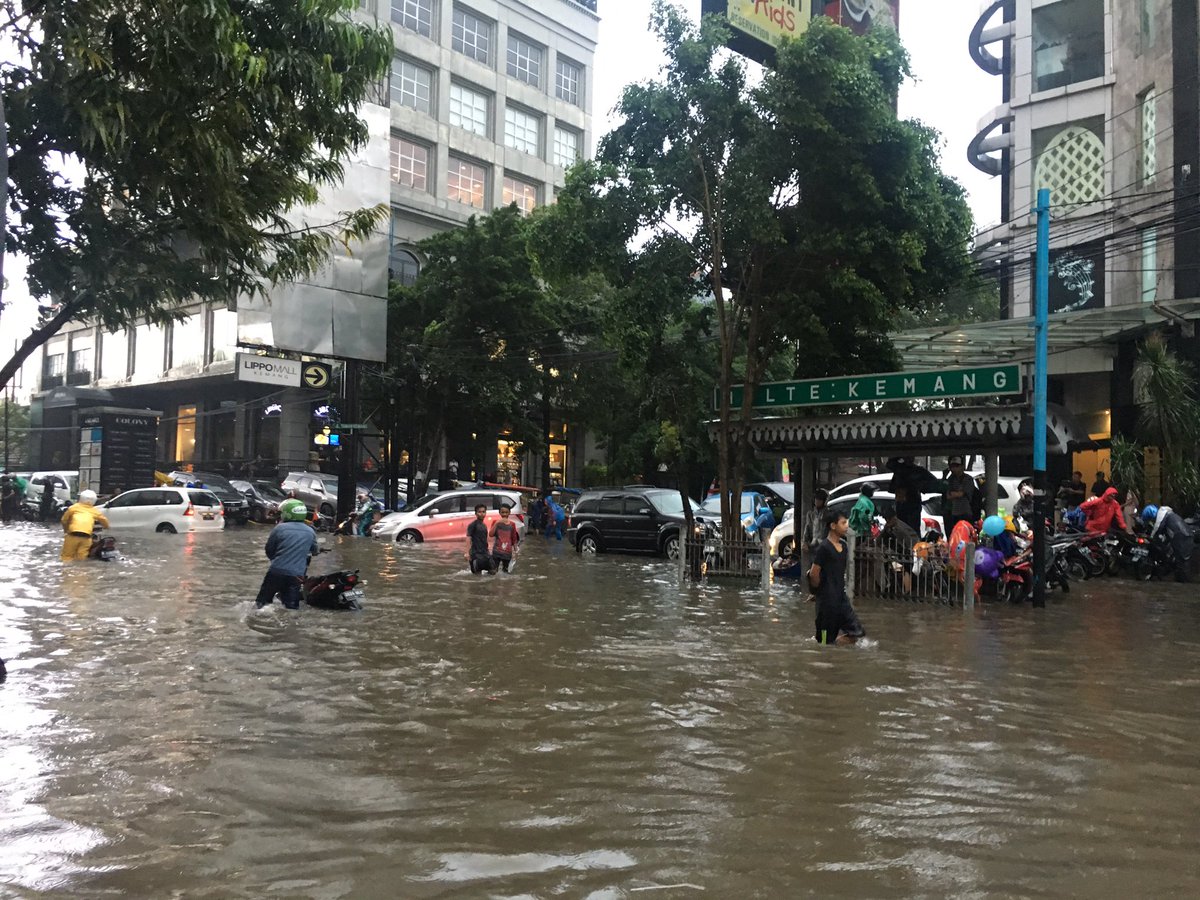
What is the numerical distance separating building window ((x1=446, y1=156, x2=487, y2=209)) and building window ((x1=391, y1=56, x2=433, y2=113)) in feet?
9.96

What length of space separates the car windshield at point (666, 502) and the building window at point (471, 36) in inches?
1368

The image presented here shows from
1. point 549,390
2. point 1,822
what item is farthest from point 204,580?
point 549,390

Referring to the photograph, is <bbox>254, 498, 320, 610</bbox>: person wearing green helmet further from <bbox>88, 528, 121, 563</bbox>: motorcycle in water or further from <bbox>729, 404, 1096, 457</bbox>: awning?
<bbox>88, 528, 121, 563</bbox>: motorcycle in water

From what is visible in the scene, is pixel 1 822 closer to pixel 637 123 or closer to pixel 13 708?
pixel 13 708

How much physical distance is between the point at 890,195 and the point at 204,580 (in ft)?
41.1

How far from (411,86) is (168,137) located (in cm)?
4468

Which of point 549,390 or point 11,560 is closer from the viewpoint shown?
point 11,560

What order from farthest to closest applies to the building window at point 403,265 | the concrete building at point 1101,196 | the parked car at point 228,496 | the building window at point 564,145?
the building window at point 564,145, the building window at point 403,265, the parked car at point 228,496, the concrete building at point 1101,196

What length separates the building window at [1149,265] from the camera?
83.7ft

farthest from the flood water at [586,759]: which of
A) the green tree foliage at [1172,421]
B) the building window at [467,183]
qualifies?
the building window at [467,183]

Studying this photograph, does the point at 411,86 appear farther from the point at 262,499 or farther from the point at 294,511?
the point at 294,511

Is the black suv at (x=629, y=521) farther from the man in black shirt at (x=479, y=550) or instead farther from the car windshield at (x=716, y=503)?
the man in black shirt at (x=479, y=550)

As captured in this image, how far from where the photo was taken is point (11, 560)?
64.6ft

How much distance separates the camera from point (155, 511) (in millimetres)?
29406
